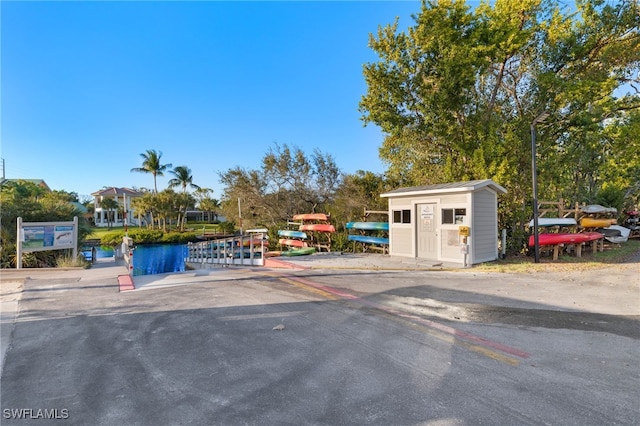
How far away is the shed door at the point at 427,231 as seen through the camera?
11984 mm

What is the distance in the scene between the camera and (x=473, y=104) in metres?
14.7

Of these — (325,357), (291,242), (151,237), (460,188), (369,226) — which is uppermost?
(460,188)

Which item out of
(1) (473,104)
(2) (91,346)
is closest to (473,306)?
(2) (91,346)

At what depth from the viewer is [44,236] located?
10625 millimetres

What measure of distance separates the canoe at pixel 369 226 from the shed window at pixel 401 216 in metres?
0.69

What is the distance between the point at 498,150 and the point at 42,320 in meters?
13.9

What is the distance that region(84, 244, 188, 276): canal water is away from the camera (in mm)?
25742

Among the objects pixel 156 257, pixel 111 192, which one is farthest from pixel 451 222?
pixel 111 192

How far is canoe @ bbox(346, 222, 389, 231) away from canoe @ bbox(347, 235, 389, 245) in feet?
1.38

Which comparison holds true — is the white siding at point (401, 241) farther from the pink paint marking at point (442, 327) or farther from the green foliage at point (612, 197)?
the green foliage at point (612, 197)

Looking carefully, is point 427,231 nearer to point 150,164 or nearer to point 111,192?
point 150,164

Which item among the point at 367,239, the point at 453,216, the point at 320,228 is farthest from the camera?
the point at 320,228

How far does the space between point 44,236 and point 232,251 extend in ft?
20.6

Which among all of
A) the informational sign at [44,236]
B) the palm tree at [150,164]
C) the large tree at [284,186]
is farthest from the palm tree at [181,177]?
the informational sign at [44,236]
